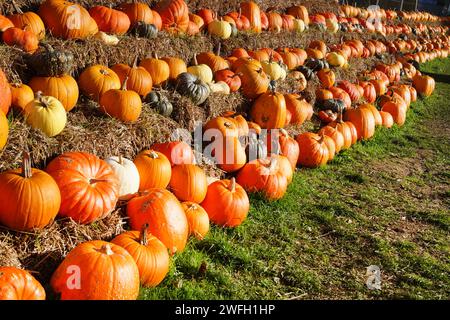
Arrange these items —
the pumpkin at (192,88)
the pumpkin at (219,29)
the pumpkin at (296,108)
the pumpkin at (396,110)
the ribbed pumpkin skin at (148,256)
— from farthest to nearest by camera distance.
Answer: the pumpkin at (396,110) → the pumpkin at (219,29) → the pumpkin at (296,108) → the pumpkin at (192,88) → the ribbed pumpkin skin at (148,256)

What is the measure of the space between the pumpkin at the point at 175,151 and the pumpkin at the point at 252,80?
75.2 inches

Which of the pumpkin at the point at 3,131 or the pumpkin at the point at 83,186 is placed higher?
the pumpkin at the point at 3,131

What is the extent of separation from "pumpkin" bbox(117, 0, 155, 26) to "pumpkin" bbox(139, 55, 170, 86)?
0.94 meters

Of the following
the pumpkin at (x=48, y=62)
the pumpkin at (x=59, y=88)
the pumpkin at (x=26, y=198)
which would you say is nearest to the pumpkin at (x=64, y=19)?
the pumpkin at (x=48, y=62)

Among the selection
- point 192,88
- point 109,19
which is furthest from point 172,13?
point 192,88

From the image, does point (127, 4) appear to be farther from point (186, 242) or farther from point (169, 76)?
point (186, 242)

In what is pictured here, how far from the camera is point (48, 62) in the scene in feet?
13.8

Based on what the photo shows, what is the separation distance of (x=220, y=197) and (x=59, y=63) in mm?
1801

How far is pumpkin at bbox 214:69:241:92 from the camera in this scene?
6.19 metres

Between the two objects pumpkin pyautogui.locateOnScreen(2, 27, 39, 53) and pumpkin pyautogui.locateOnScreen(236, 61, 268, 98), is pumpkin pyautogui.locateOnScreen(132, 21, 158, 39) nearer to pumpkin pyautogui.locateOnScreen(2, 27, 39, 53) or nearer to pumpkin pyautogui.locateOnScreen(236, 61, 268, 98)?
pumpkin pyautogui.locateOnScreen(236, 61, 268, 98)

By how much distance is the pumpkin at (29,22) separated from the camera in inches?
192

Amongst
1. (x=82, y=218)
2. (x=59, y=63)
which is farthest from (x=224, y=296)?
(x=59, y=63)

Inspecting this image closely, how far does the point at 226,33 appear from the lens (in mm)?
7156

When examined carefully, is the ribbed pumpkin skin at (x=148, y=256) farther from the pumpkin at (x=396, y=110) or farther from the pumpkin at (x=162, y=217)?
the pumpkin at (x=396, y=110)
